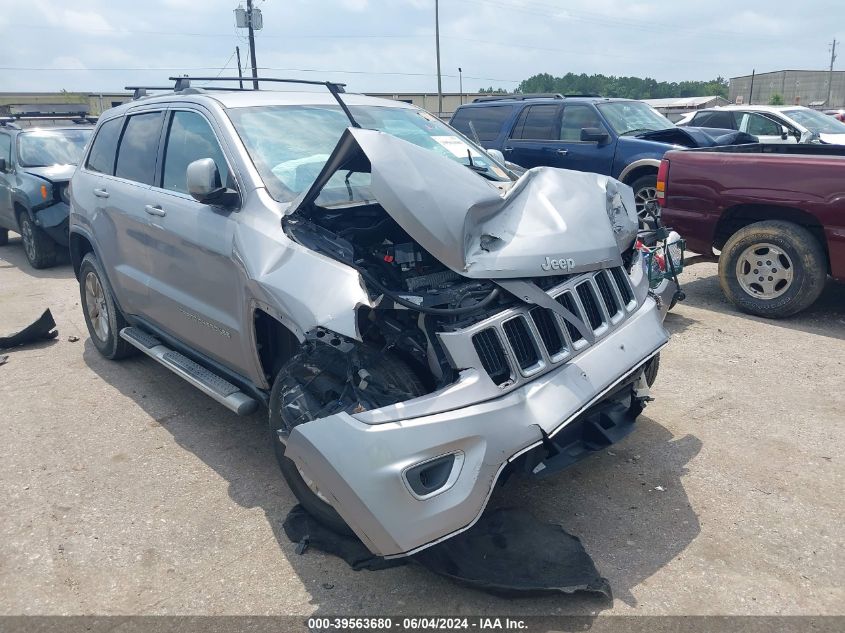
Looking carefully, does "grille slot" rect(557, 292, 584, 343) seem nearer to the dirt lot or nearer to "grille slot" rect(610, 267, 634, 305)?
"grille slot" rect(610, 267, 634, 305)


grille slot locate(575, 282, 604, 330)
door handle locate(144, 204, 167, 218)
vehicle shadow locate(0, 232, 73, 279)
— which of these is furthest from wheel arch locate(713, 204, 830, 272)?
vehicle shadow locate(0, 232, 73, 279)

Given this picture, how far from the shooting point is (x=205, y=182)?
3.41 meters

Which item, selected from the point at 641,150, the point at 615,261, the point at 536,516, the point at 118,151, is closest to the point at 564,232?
the point at 615,261

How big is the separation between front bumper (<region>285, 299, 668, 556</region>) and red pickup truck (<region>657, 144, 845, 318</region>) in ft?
13.6

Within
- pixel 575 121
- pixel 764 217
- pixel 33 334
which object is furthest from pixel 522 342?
pixel 575 121

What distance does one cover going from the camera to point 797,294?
19.3ft

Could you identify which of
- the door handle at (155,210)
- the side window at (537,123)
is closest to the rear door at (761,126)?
the side window at (537,123)

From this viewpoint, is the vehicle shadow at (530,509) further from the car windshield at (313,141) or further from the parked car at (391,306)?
the car windshield at (313,141)

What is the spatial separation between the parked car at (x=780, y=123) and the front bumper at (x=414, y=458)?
12.2 metres

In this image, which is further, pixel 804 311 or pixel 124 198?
pixel 804 311

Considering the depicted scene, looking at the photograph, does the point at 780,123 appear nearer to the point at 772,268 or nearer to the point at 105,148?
the point at 772,268

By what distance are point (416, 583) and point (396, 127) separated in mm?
2790

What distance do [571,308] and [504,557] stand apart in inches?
42.3

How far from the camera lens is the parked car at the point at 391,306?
253 centimetres
